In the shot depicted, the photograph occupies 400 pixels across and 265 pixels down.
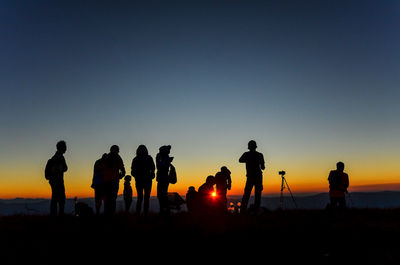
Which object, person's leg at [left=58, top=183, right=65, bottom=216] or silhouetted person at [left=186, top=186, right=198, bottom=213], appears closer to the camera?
person's leg at [left=58, top=183, right=65, bottom=216]

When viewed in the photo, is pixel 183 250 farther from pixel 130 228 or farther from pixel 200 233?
pixel 130 228

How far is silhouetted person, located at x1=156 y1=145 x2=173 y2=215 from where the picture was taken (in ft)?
35.3

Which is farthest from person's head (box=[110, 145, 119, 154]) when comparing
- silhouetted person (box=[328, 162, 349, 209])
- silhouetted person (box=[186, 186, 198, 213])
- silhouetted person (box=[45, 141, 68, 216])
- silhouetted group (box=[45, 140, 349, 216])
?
silhouetted person (box=[328, 162, 349, 209])

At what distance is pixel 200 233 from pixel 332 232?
2.83 metres

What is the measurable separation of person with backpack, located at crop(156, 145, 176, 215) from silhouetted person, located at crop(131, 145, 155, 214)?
0.87ft

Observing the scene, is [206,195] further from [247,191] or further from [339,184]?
[339,184]

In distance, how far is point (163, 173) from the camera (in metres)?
10.8

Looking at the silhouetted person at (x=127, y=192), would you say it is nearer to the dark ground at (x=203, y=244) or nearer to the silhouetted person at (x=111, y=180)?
the silhouetted person at (x=111, y=180)

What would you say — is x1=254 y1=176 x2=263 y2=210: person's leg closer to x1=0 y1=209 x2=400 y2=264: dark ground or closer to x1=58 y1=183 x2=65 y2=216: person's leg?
x1=0 y1=209 x2=400 y2=264: dark ground

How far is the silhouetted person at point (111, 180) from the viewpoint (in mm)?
9727

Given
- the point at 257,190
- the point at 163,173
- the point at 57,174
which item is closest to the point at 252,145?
the point at 257,190

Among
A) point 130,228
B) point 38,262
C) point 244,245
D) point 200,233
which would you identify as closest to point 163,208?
point 130,228

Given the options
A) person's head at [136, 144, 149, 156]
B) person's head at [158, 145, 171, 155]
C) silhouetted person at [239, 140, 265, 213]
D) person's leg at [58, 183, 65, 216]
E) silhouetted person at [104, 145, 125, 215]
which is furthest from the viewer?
silhouetted person at [239, 140, 265, 213]

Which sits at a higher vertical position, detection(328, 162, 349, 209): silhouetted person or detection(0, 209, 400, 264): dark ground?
detection(328, 162, 349, 209): silhouetted person
